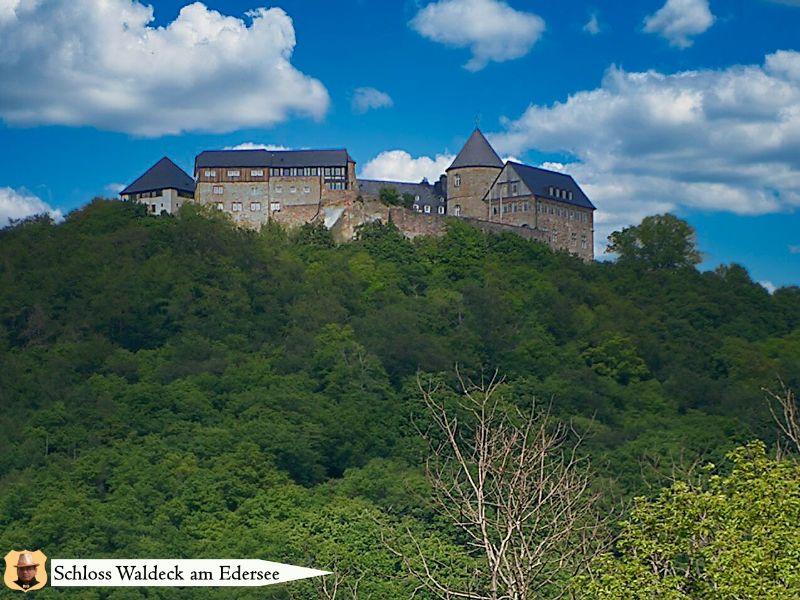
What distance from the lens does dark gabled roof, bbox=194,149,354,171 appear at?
72.3 m

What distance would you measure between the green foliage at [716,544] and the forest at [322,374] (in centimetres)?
1974

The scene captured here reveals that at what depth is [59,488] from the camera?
162 ft

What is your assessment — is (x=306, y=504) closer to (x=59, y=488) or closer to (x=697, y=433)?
(x=59, y=488)

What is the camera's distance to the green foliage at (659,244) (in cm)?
7725

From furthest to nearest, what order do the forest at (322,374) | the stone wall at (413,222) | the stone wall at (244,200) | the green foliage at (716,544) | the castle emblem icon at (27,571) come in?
the stone wall at (244,200)
the stone wall at (413,222)
the forest at (322,374)
the green foliage at (716,544)
the castle emblem icon at (27,571)

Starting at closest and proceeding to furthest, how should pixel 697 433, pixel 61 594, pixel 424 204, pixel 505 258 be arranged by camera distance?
pixel 61 594 < pixel 697 433 < pixel 505 258 < pixel 424 204

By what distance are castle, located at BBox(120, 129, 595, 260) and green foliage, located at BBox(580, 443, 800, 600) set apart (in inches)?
2073

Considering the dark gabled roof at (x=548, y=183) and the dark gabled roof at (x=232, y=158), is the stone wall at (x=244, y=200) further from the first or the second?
the dark gabled roof at (x=548, y=183)

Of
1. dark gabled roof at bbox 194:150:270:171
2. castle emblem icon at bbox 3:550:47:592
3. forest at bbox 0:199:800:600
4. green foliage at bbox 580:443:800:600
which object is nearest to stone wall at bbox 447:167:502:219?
forest at bbox 0:199:800:600

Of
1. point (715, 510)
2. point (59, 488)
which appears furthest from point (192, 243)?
point (715, 510)

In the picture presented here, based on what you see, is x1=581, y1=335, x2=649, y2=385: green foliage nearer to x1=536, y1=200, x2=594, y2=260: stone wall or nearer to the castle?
the castle

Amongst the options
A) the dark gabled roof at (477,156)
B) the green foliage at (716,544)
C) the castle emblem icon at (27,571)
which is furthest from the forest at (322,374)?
the castle emblem icon at (27,571)

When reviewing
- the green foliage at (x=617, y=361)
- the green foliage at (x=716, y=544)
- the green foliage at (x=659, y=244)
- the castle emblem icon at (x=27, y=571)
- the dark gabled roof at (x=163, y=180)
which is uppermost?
the dark gabled roof at (x=163, y=180)

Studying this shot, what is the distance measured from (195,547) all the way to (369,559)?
631 cm
